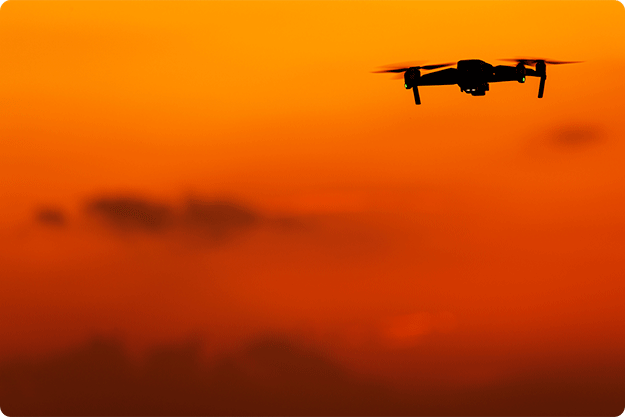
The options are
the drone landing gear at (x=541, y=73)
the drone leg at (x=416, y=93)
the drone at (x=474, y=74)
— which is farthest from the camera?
the drone leg at (x=416, y=93)

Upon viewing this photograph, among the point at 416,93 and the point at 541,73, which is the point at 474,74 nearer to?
the point at 416,93

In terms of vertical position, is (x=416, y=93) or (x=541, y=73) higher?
(x=541, y=73)

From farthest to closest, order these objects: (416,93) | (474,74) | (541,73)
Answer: (416,93) → (541,73) → (474,74)

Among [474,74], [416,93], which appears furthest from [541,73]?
[416,93]

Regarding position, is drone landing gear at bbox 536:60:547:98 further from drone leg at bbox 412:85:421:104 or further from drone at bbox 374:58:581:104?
drone leg at bbox 412:85:421:104

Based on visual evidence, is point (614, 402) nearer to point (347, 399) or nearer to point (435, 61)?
point (347, 399)

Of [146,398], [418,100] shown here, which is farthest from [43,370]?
[418,100]

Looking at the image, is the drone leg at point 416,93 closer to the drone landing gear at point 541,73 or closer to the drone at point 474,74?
the drone at point 474,74

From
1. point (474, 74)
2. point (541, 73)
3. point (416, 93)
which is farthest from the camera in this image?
point (416, 93)

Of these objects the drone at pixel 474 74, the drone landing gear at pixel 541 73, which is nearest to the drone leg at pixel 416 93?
the drone at pixel 474 74

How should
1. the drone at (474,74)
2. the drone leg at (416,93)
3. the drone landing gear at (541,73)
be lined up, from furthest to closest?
the drone leg at (416,93)
the drone landing gear at (541,73)
the drone at (474,74)
